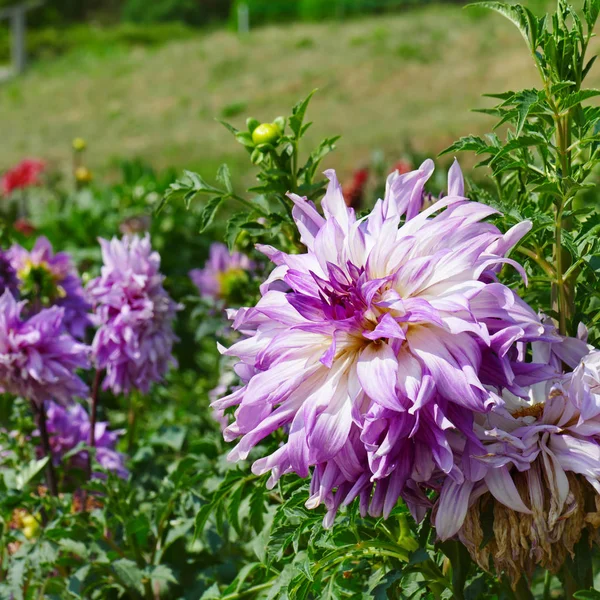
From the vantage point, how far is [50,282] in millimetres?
2348

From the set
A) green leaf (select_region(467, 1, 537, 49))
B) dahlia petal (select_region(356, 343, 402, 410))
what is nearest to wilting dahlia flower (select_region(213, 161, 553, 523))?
dahlia petal (select_region(356, 343, 402, 410))

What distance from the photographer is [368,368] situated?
956 millimetres

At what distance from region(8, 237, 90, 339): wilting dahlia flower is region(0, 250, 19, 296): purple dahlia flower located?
77mm

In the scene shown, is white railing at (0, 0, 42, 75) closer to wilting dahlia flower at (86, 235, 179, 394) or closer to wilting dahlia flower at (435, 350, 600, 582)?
wilting dahlia flower at (86, 235, 179, 394)

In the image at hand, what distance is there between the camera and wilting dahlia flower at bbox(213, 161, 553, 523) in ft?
3.10

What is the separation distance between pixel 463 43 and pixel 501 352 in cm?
1742

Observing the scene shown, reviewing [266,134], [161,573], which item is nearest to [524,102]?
[266,134]

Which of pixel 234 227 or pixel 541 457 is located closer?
pixel 541 457

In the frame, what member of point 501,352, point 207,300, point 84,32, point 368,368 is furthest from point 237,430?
point 84,32

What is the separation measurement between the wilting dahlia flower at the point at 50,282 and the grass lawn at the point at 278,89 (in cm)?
835

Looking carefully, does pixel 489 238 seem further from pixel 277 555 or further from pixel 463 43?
pixel 463 43

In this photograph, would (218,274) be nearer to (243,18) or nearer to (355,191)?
(355,191)

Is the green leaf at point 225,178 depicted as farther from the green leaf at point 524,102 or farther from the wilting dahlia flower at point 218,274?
the wilting dahlia flower at point 218,274

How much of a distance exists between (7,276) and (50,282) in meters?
0.19
